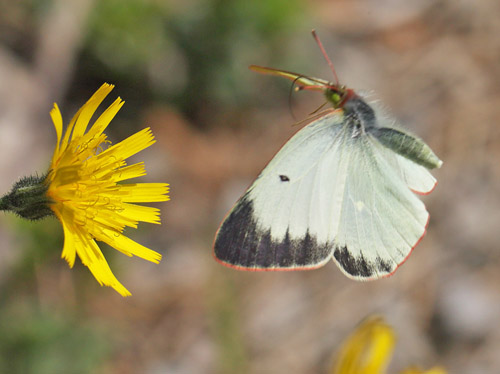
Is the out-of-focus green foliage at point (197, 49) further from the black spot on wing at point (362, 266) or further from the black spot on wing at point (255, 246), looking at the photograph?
the black spot on wing at point (362, 266)

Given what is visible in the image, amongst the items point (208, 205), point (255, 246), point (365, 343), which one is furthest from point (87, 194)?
point (208, 205)

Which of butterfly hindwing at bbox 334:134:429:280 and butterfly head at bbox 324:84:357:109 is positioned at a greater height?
butterfly head at bbox 324:84:357:109

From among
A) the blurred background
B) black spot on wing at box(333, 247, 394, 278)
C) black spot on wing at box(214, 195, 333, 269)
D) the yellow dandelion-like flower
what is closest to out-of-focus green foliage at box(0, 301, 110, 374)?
the blurred background

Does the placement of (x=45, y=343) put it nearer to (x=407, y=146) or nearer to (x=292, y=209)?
(x=292, y=209)

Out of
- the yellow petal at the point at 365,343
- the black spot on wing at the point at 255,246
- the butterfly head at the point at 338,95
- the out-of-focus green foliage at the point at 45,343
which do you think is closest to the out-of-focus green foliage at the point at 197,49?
the out-of-focus green foliage at the point at 45,343

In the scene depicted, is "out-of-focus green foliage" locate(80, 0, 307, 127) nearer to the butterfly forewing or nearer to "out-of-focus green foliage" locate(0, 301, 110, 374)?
"out-of-focus green foliage" locate(0, 301, 110, 374)

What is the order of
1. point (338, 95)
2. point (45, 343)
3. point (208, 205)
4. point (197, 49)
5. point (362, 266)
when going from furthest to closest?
1. point (197, 49)
2. point (208, 205)
3. point (45, 343)
4. point (338, 95)
5. point (362, 266)
